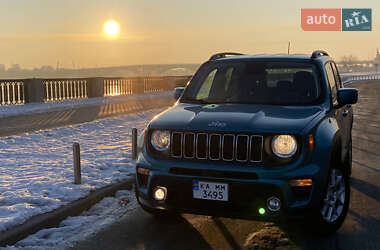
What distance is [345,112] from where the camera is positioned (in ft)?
20.5

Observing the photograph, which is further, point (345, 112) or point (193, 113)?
point (345, 112)

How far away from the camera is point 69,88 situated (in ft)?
87.0

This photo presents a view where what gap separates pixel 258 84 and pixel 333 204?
1752 mm

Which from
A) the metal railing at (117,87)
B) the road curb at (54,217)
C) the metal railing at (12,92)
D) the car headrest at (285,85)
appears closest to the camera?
the road curb at (54,217)

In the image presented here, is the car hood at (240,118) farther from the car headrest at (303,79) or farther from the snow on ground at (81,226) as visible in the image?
the snow on ground at (81,226)

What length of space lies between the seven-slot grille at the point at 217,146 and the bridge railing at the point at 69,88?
13431mm

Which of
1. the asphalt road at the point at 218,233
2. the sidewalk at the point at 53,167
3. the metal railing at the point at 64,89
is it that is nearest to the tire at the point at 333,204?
the asphalt road at the point at 218,233

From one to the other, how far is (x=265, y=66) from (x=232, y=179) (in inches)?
87.8

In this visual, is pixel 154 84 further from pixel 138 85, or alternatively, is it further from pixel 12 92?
pixel 12 92

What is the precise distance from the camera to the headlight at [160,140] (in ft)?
15.2

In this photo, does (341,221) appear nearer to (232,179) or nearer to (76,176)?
(232,179)

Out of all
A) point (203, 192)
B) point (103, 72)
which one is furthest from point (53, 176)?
point (103, 72)

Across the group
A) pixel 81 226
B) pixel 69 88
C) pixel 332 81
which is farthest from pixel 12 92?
pixel 332 81

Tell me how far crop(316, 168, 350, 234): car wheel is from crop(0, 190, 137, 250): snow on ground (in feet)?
7.88
